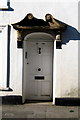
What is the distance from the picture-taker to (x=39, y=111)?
8.33 metres

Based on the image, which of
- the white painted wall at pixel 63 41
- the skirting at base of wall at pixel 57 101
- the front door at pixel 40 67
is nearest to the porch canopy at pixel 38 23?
the white painted wall at pixel 63 41

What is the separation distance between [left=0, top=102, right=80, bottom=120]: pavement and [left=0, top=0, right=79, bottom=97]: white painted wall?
0.50m

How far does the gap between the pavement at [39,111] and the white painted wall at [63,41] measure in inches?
Result: 19.7

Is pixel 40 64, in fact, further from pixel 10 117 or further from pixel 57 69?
pixel 10 117

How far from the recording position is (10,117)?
7.62m

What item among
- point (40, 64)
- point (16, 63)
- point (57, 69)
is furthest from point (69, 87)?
point (16, 63)

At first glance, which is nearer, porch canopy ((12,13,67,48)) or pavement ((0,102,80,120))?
pavement ((0,102,80,120))

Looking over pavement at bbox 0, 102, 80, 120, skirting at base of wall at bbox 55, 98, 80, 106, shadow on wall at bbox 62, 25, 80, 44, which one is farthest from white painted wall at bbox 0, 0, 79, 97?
pavement at bbox 0, 102, 80, 120

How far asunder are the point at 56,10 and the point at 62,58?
5.28 feet

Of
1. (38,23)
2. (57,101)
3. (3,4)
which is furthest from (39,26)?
(57,101)

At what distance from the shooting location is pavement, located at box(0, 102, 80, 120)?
307 inches

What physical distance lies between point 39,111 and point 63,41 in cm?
244

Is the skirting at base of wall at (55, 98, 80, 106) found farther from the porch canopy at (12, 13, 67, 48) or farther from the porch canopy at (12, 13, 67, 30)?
the porch canopy at (12, 13, 67, 30)

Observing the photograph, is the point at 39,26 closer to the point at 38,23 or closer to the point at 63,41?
the point at 38,23
